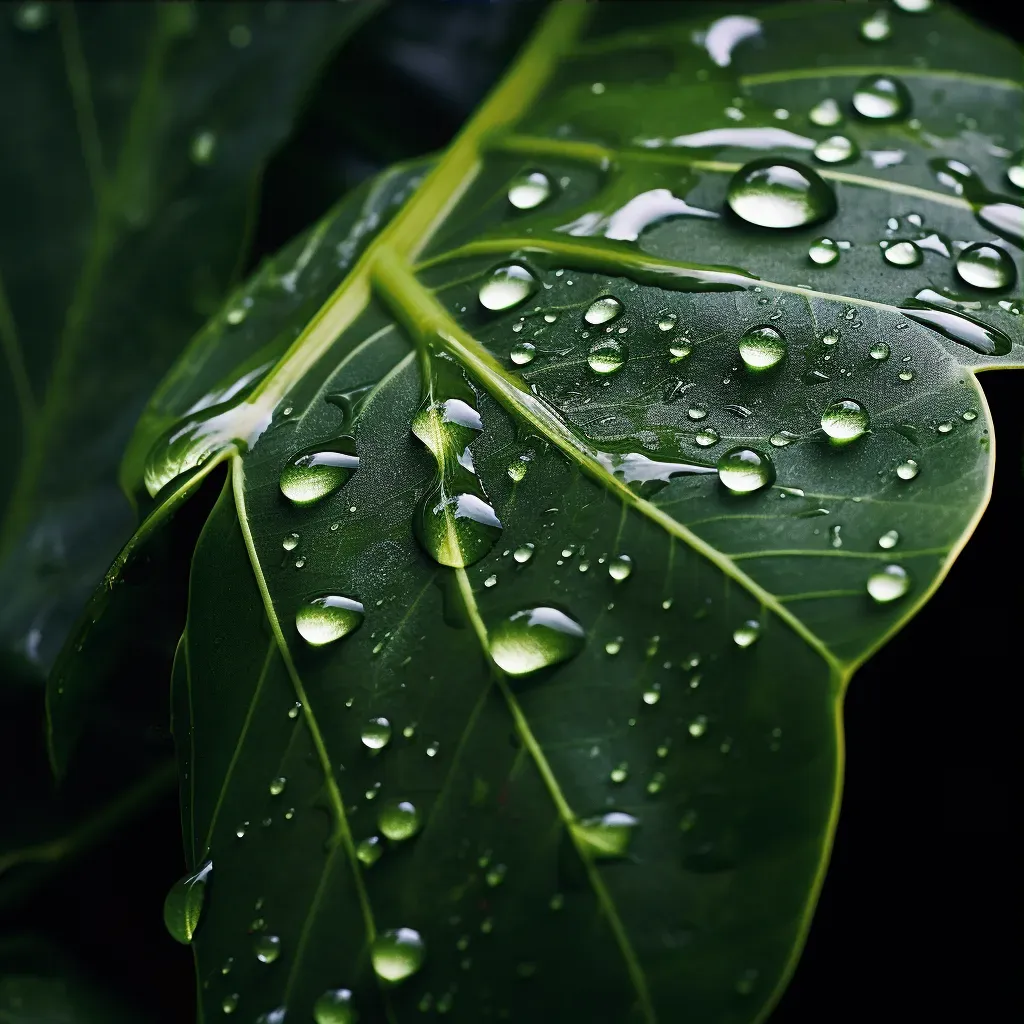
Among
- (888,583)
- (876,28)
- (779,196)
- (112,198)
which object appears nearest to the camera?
(888,583)

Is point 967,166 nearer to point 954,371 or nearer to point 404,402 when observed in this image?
point 954,371

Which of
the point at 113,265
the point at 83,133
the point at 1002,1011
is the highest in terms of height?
the point at 83,133

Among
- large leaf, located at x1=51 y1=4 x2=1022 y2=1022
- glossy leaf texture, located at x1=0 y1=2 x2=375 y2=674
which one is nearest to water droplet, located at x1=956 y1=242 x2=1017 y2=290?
large leaf, located at x1=51 y1=4 x2=1022 y2=1022

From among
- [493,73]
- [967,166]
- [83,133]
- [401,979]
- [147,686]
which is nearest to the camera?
[401,979]

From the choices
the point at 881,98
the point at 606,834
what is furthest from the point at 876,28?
the point at 606,834

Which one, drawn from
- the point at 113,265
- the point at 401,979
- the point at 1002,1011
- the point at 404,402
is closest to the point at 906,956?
the point at 1002,1011

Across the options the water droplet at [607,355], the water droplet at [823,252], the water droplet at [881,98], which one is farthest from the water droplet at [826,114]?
the water droplet at [607,355]

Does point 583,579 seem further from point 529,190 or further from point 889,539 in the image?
point 529,190
